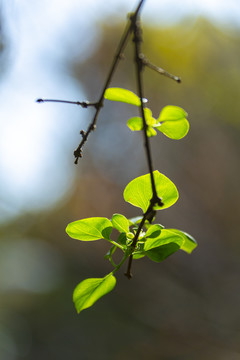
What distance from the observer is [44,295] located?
4113 mm

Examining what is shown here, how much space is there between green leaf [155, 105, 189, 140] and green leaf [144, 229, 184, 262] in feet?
0.27

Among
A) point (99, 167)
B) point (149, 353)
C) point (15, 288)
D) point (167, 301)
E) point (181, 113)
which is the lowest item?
point (15, 288)

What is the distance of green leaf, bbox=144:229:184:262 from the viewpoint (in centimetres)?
27

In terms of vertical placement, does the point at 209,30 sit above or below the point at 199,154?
above

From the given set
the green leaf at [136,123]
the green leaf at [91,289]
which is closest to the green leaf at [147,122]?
the green leaf at [136,123]

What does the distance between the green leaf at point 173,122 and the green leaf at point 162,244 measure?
8 centimetres

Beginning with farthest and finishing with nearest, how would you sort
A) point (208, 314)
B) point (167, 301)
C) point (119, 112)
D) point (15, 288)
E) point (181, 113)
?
1. point (15, 288)
2. point (119, 112)
3. point (167, 301)
4. point (208, 314)
5. point (181, 113)

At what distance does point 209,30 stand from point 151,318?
309 cm

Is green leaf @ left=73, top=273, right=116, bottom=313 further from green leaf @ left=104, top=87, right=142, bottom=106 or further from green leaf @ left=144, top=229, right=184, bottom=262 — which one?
green leaf @ left=104, top=87, right=142, bottom=106

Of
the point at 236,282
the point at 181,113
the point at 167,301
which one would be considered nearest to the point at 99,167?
the point at 167,301

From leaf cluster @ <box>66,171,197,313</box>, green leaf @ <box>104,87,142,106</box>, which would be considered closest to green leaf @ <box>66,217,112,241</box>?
leaf cluster @ <box>66,171,197,313</box>

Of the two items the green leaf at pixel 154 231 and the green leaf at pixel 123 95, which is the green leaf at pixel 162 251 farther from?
the green leaf at pixel 123 95

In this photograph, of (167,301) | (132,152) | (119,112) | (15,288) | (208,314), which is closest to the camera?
(208,314)

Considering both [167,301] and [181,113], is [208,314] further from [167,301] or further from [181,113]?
[181,113]
